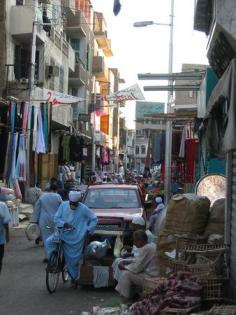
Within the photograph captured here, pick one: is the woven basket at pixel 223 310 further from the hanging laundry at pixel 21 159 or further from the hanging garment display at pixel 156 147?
the hanging garment display at pixel 156 147

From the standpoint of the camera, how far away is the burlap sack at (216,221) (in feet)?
27.2

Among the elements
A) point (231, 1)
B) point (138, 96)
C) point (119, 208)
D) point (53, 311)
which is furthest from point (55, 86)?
point (231, 1)

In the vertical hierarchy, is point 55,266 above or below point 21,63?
below

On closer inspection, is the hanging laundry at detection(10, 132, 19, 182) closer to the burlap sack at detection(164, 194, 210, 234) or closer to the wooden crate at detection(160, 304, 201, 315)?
the burlap sack at detection(164, 194, 210, 234)

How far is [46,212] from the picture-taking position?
14.1 metres

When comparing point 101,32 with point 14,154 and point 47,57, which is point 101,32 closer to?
point 47,57

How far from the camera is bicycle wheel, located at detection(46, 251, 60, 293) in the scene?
33.3 feet

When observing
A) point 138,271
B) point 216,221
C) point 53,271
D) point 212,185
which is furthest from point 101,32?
point 138,271

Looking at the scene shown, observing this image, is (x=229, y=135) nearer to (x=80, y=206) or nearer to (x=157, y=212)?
(x=80, y=206)

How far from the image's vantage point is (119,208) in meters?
13.0

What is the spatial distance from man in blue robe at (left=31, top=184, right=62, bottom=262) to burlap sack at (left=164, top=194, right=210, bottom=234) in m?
5.87

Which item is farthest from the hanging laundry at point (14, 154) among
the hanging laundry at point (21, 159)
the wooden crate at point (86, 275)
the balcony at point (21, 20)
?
the balcony at point (21, 20)

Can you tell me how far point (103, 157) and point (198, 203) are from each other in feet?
155

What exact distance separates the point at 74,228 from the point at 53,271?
2.75 ft
